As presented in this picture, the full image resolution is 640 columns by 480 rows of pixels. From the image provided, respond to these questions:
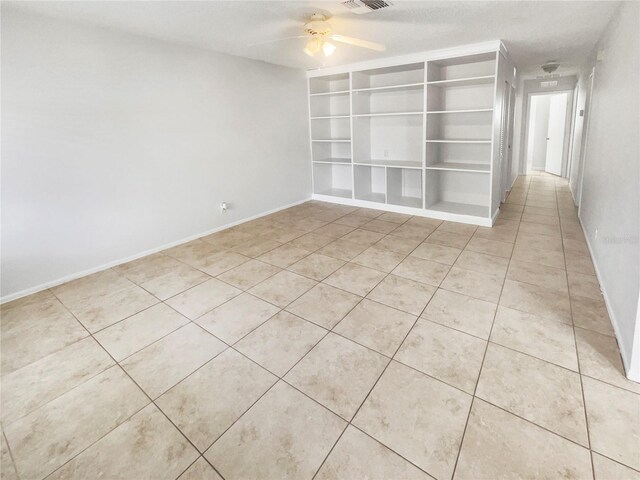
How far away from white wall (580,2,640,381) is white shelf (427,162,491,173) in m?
1.20

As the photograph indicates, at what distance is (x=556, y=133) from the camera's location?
27.6 feet

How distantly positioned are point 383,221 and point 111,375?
3.68m

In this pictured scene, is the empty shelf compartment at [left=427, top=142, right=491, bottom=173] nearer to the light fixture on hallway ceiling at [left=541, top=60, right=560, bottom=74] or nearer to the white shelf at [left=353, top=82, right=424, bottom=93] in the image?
the white shelf at [left=353, top=82, right=424, bottom=93]

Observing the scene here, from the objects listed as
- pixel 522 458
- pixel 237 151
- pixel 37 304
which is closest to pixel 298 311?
pixel 522 458

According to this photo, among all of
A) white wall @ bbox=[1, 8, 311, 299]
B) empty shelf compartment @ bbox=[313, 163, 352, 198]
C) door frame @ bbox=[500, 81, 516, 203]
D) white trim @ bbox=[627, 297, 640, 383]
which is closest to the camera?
white trim @ bbox=[627, 297, 640, 383]

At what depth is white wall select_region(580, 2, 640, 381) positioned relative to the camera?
6.38 feet

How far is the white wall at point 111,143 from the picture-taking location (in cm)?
287

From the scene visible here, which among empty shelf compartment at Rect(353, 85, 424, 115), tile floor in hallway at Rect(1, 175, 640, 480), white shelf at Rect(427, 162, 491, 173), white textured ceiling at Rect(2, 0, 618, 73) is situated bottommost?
tile floor in hallway at Rect(1, 175, 640, 480)

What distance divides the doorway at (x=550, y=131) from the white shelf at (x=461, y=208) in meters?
4.49

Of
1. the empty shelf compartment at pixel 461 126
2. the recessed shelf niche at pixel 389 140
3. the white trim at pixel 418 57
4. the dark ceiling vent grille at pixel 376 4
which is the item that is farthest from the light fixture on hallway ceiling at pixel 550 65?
the dark ceiling vent grille at pixel 376 4

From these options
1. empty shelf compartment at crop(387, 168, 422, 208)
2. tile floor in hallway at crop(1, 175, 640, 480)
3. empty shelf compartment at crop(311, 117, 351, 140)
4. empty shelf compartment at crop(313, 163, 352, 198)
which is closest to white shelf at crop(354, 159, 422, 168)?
empty shelf compartment at crop(387, 168, 422, 208)

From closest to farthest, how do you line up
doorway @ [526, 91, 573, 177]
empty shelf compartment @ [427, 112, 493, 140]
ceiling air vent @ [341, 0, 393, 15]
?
ceiling air vent @ [341, 0, 393, 15] < empty shelf compartment @ [427, 112, 493, 140] < doorway @ [526, 91, 573, 177]

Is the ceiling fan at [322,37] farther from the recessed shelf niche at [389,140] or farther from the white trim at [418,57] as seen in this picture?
the recessed shelf niche at [389,140]

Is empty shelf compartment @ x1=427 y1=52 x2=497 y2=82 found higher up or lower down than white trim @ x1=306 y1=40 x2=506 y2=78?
lower down
